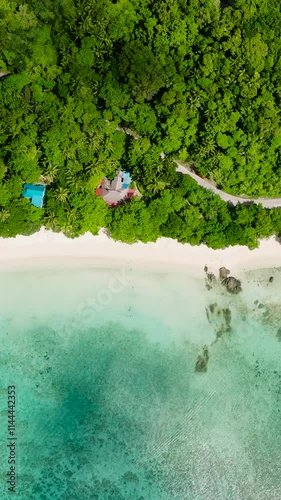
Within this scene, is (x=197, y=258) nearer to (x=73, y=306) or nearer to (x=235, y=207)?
(x=235, y=207)

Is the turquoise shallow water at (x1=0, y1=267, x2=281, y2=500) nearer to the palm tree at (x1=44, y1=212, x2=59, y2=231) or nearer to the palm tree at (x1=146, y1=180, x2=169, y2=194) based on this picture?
the palm tree at (x1=44, y1=212, x2=59, y2=231)

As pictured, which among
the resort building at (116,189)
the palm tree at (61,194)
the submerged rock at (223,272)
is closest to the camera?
the palm tree at (61,194)

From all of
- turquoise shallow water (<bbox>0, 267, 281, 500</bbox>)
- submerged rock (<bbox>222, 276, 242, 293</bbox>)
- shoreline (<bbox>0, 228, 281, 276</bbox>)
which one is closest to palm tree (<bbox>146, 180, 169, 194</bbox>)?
shoreline (<bbox>0, 228, 281, 276</bbox>)

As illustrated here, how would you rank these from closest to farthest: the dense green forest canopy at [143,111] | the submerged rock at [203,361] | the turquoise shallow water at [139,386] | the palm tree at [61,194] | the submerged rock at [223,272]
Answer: the palm tree at [61,194] → the dense green forest canopy at [143,111] → the turquoise shallow water at [139,386] → the submerged rock at [203,361] → the submerged rock at [223,272]

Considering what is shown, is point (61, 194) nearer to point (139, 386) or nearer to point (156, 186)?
point (156, 186)

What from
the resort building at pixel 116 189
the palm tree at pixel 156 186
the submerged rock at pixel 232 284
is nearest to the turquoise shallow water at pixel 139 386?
the submerged rock at pixel 232 284

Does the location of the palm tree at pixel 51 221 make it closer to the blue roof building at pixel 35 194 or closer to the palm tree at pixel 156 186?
the blue roof building at pixel 35 194

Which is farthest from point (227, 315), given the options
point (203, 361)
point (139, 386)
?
point (139, 386)
